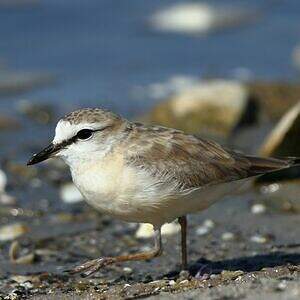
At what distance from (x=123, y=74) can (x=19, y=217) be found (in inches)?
202

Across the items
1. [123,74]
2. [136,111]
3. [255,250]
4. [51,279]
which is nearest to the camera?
[51,279]

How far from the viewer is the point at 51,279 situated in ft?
22.9

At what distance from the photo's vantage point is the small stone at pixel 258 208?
28.2 feet

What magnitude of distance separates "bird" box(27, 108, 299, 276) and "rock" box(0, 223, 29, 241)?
1719 mm

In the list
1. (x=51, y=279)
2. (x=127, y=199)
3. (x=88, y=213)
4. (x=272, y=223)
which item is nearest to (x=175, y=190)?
(x=127, y=199)

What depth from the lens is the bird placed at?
6312mm

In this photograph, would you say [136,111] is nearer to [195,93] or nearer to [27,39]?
[195,93]

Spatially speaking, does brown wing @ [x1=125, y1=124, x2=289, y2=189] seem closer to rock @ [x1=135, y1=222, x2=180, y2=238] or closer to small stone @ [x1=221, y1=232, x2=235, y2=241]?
small stone @ [x1=221, y1=232, x2=235, y2=241]

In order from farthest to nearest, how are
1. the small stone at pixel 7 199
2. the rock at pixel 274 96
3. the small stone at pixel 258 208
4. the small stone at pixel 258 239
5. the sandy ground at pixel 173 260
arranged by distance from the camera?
the rock at pixel 274 96 → the small stone at pixel 7 199 → the small stone at pixel 258 208 → the small stone at pixel 258 239 → the sandy ground at pixel 173 260

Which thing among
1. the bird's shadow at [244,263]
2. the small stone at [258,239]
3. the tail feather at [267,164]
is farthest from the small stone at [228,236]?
the tail feather at [267,164]

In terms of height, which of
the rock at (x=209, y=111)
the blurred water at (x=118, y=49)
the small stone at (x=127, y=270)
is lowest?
the small stone at (x=127, y=270)

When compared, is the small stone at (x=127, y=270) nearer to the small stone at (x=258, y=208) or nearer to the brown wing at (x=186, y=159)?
the brown wing at (x=186, y=159)

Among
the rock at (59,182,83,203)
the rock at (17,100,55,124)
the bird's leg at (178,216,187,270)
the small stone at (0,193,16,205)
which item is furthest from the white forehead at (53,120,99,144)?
the rock at (17,100,55,124)

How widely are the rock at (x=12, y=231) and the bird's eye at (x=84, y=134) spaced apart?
2221 millimetres
